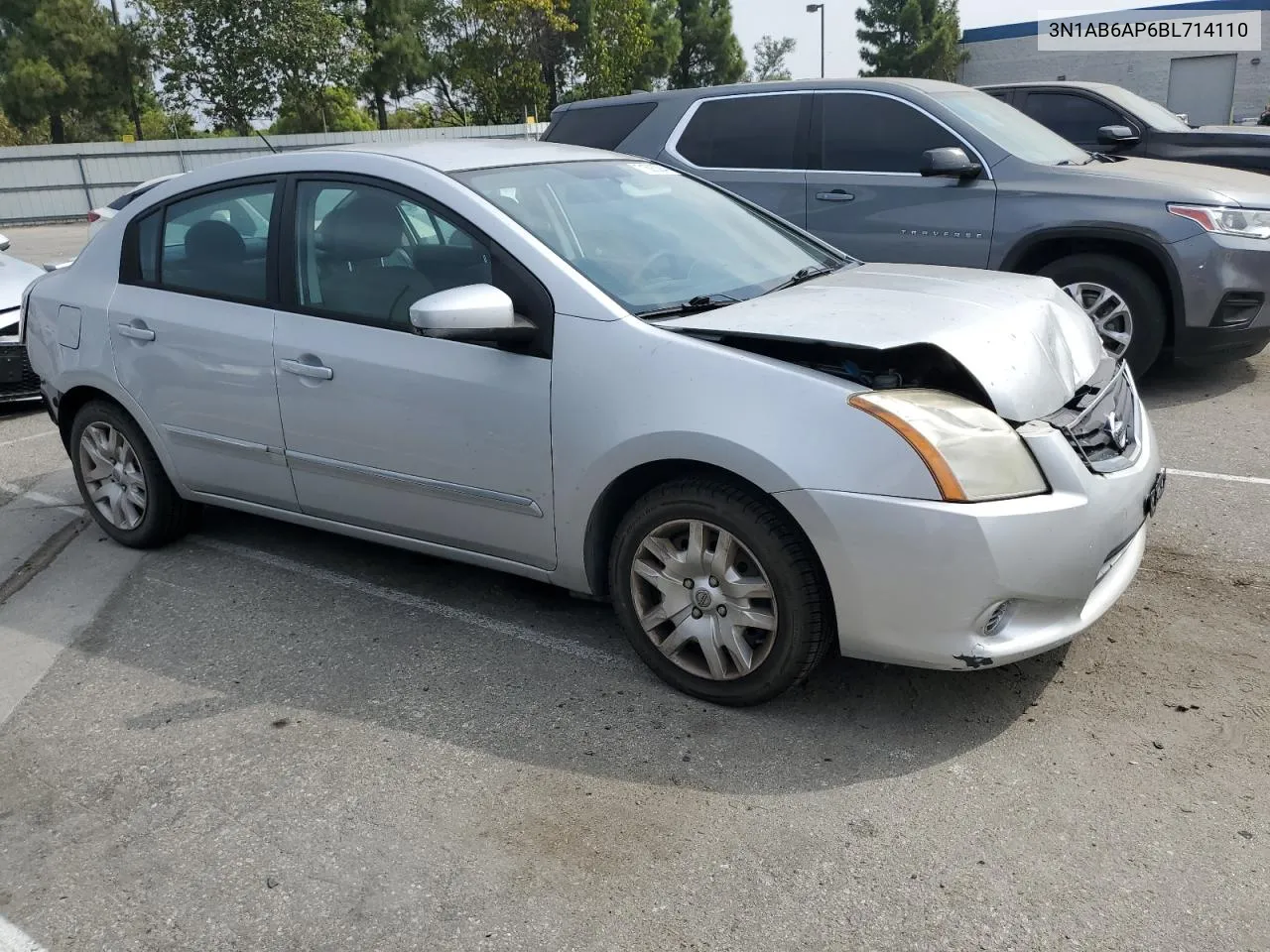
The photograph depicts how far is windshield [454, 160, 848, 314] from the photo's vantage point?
3566mm

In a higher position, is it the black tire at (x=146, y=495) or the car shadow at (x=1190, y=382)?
the black tire at (x=146, y=495)

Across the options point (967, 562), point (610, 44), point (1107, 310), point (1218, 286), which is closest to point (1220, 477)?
point (1218, 286)

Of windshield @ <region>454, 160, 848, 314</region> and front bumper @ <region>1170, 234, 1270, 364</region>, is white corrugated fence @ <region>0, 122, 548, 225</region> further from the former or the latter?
windshield @ <region>454, 160, 848, 314</region>

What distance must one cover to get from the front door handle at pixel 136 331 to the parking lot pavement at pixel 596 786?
1110 millimetres

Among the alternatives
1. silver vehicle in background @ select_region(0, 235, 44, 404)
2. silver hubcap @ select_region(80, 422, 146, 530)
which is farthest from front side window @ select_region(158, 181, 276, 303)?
silver vehicle in background @ select_region(0, 235, 44, 404)

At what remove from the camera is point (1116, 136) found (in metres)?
8.89

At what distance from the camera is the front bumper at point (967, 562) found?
282 centimetres

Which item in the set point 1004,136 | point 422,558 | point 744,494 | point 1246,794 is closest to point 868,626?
point 744,494

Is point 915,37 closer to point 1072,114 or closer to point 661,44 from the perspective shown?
point 661,44

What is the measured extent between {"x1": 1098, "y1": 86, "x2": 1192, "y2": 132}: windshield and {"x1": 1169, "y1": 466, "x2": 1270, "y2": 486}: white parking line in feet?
17.5

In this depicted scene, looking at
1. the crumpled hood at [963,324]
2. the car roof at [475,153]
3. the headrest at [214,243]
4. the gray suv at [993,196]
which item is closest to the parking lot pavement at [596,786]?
the crumpled hood at [963,324]

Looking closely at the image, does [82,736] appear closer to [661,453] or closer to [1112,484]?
[661,453]

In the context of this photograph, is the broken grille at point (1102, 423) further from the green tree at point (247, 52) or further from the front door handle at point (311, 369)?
the green tree at point (247, 52)

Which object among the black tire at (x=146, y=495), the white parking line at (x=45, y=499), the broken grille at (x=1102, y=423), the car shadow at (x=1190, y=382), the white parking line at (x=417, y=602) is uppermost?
the broken grille at (x=1102, y=423)
